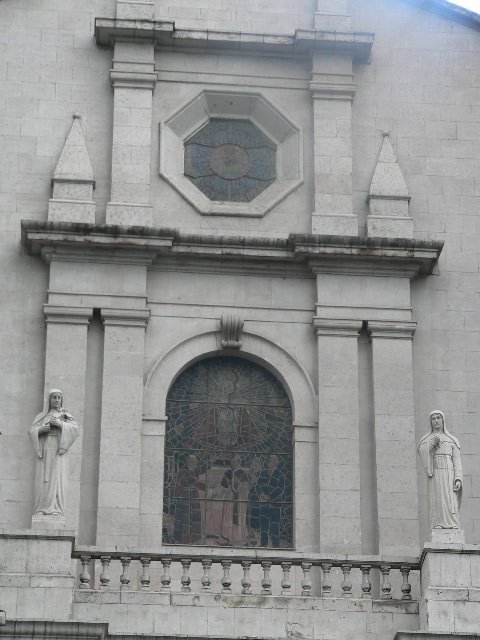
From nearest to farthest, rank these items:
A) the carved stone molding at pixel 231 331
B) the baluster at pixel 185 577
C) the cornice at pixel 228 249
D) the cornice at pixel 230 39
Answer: the baluster at pixel 185 577
the carved stone molding at pixel 231 331
the cornice at pixel 228 249
the cornice at pixel 230 39

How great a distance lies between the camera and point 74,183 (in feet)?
94.1

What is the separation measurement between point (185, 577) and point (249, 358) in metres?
4.64

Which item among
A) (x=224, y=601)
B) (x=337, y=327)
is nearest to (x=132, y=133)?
(x=337, y=327)

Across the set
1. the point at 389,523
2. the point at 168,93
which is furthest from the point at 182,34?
the point at 389,523

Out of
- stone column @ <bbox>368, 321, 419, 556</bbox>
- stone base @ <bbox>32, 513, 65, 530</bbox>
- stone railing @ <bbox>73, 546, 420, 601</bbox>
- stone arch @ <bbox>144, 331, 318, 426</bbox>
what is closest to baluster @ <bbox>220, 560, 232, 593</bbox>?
stone railing @ <bbox>73, 546, 420, 601</bbox>

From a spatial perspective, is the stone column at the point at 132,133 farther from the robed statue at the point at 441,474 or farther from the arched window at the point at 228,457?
the robed statue at the point at 441,474

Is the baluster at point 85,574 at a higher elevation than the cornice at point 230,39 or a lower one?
lower

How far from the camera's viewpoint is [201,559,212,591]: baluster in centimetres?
2438

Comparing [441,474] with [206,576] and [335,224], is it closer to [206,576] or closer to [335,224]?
[206,576]

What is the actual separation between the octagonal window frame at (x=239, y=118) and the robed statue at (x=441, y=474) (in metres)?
5.22

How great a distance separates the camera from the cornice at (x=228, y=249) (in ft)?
92.2

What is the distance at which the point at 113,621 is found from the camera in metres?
24.0

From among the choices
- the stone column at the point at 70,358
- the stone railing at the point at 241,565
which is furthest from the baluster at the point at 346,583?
the stone column at the point at 70,358

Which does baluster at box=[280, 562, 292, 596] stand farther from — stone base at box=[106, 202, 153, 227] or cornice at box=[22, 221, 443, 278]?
stone base at box=[106, 202, 153, 227]
